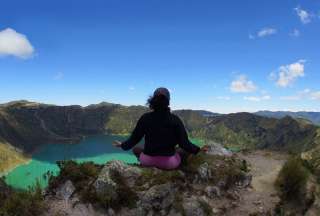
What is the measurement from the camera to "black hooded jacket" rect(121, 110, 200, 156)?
36.7 feet

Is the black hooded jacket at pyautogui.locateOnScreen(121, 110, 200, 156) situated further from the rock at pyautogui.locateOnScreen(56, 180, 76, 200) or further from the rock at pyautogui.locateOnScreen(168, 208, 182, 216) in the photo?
the rock at pyautogui.locateOnScreen(56, 180, 76, 200)

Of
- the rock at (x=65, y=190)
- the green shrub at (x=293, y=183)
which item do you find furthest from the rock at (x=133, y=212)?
the green shrub at (x=293, y=183)

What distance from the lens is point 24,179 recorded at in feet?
610

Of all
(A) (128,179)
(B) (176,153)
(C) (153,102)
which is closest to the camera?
(C) (153,102)

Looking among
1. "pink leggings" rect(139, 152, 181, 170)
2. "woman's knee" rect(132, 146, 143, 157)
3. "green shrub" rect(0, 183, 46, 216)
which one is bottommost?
"green shrub" rect(0, 183, 46, 216)

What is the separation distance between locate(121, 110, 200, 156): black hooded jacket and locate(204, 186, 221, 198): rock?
9.14 feet

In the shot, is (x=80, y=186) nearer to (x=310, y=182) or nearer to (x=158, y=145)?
(x=158, y=145)

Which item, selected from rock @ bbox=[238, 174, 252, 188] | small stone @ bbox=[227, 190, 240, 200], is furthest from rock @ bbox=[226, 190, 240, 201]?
rock @ bbox=[238, 174, 252, 188]

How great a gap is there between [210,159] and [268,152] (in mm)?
13855

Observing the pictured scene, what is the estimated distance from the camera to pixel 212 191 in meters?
13.4

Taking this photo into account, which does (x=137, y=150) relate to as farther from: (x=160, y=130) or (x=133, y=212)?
(x=133, y=212)

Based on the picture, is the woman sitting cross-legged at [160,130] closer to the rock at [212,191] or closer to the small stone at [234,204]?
the rock at [212,191]

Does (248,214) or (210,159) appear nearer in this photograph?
(248,214)

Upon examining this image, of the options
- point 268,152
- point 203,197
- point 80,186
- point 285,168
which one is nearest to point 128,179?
point 80,186
